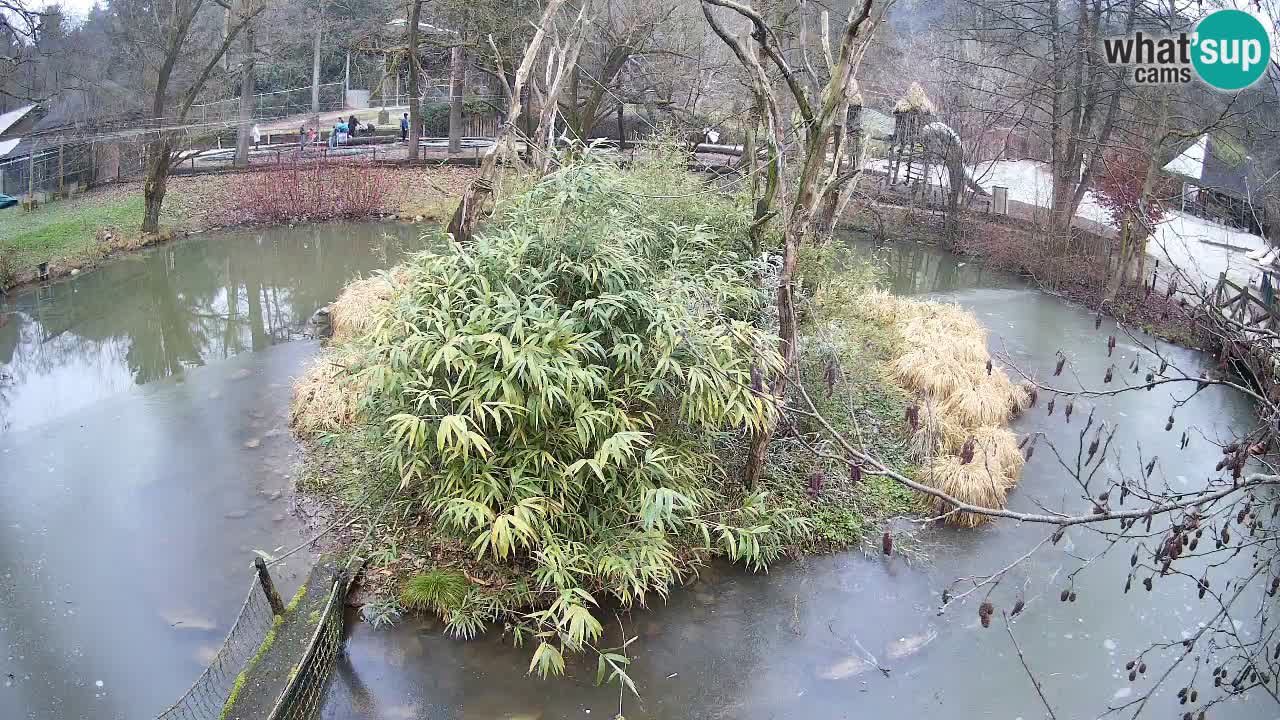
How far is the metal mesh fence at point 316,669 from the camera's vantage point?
4637mm

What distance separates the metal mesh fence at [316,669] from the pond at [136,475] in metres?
0.76

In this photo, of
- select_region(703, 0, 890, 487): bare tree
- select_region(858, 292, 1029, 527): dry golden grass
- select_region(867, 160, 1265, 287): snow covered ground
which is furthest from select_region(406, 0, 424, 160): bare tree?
select_region(703, 0, 890, 487): bare tree

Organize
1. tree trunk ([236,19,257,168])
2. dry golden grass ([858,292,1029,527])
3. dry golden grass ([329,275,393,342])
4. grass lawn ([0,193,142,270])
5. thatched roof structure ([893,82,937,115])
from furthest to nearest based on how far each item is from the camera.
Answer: tree trunk ([236,19,257,168]) < thatched roof structure ([893,82,937,115]) < grass lawn ([0,193,142,270]) < dry golden grass ([329,275,393,342]) < dry golden grass ([858,292,1029,527])

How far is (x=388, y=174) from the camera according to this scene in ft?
59.0

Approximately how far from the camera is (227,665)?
16.9 feet

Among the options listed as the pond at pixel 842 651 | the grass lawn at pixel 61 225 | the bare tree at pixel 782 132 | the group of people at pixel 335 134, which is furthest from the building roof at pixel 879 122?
the pond at pixel 842 651

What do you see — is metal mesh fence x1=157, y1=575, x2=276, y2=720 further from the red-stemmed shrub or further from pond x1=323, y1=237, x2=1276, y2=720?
the red-stemmed shrub

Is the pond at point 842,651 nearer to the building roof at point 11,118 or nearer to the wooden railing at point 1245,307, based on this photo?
the wooden railing at point 1245,307

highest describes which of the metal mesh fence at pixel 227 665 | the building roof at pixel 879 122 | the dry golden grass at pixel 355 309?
the building roof at pixel 879 122

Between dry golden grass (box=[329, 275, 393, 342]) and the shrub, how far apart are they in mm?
5970

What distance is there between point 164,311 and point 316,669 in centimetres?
833

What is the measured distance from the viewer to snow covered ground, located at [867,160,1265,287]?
11.9 metres

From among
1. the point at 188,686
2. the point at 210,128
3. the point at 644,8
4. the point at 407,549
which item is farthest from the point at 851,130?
the point at 210,128

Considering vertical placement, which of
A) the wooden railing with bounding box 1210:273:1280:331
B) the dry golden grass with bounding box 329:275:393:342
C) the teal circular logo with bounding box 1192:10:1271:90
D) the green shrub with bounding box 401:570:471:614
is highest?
the teal circular logo with bounding box 1192:10:1271:90
